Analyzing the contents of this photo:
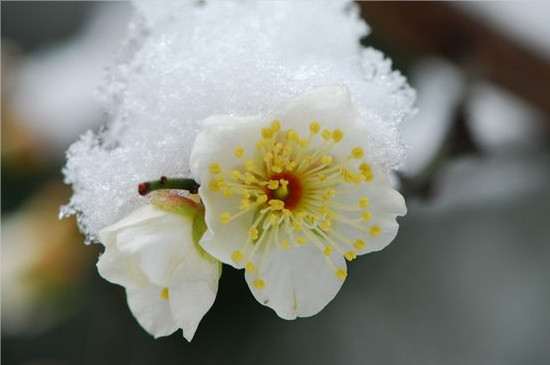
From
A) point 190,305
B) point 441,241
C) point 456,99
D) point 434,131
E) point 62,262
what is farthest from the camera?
point 441,241

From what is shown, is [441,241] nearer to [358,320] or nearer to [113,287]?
[358,320]

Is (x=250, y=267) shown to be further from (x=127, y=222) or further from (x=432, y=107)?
(x=432, y=107)

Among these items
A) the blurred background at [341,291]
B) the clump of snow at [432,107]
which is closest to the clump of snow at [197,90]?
the clump of snow at [432,107]

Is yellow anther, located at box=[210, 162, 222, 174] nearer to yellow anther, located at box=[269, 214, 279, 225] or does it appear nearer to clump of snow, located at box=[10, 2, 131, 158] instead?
yellow anther, located at box=[269, 214, 279, 225]

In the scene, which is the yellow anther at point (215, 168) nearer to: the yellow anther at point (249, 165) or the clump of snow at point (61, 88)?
the yellow anther at point (249, 165)

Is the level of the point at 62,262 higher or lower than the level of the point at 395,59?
lower

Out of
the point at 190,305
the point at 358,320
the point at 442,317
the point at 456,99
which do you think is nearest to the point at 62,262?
the point at 358,320

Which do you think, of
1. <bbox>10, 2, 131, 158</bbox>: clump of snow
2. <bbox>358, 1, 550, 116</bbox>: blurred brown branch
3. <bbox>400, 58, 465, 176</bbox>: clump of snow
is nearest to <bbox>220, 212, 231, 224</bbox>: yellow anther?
<bbox>400, 58, 465, 176</bbox>: clump of snow

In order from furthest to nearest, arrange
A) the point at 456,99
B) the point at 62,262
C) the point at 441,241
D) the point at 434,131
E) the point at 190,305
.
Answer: the point at 441,241 → the point at 62,262 → the point at 434,131 → the point at 456,99 → the point at 190,305
